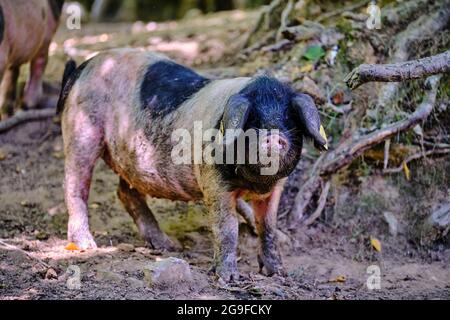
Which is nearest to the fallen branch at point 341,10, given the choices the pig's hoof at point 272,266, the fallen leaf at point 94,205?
the fallen leaf at point 94,205

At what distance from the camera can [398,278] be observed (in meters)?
6.17

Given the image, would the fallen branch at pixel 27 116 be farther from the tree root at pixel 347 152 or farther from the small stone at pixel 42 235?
the tree root at pixel 347 152

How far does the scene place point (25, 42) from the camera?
899 centimetres

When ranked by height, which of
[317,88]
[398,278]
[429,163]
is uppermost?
[317,88]

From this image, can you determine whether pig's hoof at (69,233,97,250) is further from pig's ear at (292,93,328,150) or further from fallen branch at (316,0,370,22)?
fallen branch at (316,0,370,22)

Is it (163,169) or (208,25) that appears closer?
(163,169)

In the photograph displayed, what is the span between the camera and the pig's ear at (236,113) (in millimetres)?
5109

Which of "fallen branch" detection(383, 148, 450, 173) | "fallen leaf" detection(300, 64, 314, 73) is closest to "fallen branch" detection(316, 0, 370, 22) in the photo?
"fallen leaf" detection(300, 64, 314, 73)

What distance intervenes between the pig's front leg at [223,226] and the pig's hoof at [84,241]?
4.11 ft

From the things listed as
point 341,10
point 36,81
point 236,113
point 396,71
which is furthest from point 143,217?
point 36,81

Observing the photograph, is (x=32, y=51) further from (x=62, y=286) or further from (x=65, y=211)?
(x=62, y=286)

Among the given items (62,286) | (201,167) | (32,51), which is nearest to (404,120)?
(201,167)

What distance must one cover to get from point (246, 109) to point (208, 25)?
7.57m

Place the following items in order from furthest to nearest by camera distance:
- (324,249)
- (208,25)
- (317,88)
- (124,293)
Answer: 1. (208,25)
2. (317,88)
3. (324,249)
4. (124,293)
